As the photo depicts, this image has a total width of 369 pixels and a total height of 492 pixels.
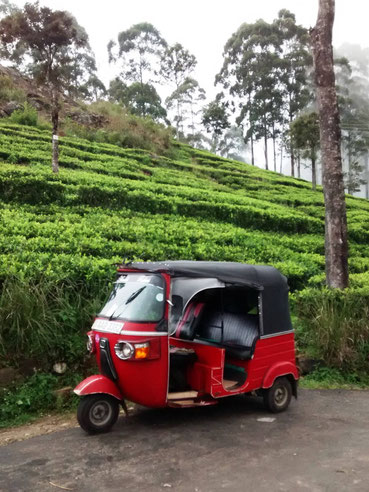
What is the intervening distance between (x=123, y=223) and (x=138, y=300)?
738 centimetres

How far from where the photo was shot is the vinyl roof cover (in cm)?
498

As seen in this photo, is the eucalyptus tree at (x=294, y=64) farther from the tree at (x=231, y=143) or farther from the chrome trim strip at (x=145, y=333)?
the chrome trim strip at (x=145, y=333)

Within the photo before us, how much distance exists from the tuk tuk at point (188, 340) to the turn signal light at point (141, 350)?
0.03 ft

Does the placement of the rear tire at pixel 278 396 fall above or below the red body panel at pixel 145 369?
below

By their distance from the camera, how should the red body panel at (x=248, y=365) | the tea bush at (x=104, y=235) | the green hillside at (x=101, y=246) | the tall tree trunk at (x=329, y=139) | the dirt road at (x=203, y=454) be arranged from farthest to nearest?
1. the tall tree trunk at (x=329, y=139)
2. the tea bush at (x=104, y=235)
3. the green hillside at (x=101, y=246)
4. the red body panel at (x=248, y=365)
5. the dirt road at (x=203, y=454)

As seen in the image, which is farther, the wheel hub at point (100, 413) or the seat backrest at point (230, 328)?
the seat backrest at point (230, 328)

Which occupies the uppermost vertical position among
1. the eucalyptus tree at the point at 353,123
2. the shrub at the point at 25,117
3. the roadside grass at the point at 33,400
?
the eucalyptus tree at the point at 353,123

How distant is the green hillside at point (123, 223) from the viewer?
878 cm

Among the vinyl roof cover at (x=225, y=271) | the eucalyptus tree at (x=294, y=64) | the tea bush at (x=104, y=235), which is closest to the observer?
the vinyl roof cover at (x=225, y=271)

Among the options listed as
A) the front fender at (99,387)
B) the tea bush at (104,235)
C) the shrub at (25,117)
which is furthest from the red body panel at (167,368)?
the shrub at (25,117)

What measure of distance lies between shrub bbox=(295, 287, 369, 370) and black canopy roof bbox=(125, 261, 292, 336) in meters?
1.83

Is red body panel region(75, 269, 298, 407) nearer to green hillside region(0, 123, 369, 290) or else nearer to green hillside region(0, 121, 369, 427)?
green hillside region(0, 121, 369, 427)

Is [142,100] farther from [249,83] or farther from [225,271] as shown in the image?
[225,271]

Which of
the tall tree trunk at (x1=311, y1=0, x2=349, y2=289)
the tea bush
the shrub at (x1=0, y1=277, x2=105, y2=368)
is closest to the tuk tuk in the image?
the shrub at (x1=0, y1=277, x2=105, y2=368)
